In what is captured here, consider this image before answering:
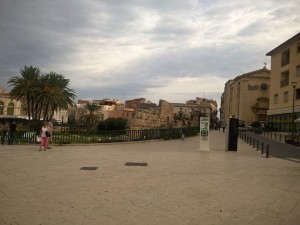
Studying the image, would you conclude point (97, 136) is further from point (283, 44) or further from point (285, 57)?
point (285, 57)

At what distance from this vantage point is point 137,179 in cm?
934

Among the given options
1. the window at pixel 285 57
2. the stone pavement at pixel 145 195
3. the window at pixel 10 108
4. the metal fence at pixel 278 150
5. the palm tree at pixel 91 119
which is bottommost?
the stone pavement at pixel 145 195

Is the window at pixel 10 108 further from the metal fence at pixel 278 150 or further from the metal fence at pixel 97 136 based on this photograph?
the metal fence at pixel 278 150

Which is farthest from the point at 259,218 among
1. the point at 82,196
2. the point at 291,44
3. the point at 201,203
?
the point at 291,44

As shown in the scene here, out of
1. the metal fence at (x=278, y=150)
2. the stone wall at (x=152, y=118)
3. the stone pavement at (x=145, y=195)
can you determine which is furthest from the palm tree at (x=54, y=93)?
the stone pavement at (x=145, y=195)

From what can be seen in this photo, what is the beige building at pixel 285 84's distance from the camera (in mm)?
45000

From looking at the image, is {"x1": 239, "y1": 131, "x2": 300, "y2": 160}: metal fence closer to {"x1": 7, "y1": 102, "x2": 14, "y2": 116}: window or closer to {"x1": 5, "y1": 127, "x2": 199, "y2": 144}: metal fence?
{"x1": 5, "y1": 127, "x2": 199, "y2": 144}: metal fence

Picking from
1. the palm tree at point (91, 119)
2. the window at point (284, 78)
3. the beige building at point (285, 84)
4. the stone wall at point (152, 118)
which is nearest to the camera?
the stone wall at point (152, 118)

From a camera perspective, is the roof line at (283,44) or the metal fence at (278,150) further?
the roof line at (283,44)

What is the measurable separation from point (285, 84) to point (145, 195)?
153ft

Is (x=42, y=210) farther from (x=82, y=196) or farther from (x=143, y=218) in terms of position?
(x=143, y=218)

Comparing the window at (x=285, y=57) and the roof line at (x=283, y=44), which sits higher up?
the roof line at (x=283, y=44)

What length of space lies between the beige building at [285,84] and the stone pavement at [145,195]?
36717mm

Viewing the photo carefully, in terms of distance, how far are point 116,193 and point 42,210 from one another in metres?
1.90
